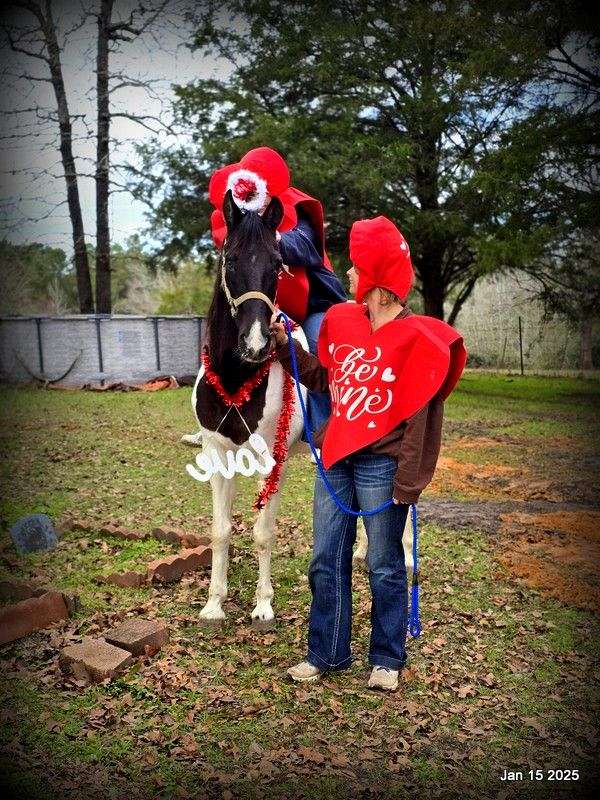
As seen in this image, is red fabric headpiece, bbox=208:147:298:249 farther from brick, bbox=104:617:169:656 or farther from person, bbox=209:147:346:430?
brick, bbox=104:617:169:656

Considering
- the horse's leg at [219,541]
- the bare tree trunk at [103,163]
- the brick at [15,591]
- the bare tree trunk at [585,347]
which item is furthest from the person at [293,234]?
the bare tree trunk at [585,347]

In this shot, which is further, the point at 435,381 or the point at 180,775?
the point at 435,381

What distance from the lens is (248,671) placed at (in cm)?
373

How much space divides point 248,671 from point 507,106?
14204 mm

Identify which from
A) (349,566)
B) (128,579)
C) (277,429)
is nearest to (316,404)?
(277,429)

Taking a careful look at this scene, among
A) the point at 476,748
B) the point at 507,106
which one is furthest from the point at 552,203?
the point at 476,748

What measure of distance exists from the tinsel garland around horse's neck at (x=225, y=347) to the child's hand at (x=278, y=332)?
300 mm

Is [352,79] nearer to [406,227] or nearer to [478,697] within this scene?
[406,227]

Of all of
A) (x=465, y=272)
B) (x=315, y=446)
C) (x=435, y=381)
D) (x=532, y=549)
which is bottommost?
(x=532, y=549)

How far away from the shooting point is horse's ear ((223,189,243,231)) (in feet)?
11.9

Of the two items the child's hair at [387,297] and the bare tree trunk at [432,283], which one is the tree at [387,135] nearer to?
the bare tree trunk at [432,283]

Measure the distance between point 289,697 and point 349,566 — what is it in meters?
0.71

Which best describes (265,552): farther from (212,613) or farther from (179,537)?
(179,537)

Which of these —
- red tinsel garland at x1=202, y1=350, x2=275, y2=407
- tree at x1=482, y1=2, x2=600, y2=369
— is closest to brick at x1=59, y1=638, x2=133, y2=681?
red tinsel garland at x1=202, y1=350, x2=275, y2=407
